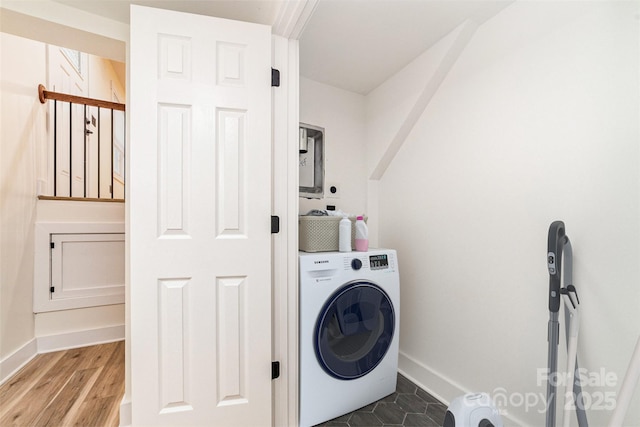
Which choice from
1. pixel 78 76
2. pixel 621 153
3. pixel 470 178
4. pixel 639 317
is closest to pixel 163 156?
pixel 470 178

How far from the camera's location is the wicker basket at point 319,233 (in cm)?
168

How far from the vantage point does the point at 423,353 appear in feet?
6.22

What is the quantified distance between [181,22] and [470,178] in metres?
1.71

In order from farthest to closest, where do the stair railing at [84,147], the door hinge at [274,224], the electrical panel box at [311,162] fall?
the stair railing at [84,147] < the electrical panel box at [311,162] < the door hinge at [274,224]

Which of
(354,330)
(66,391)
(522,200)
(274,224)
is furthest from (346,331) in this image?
(66,391)

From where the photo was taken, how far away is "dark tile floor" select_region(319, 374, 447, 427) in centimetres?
151

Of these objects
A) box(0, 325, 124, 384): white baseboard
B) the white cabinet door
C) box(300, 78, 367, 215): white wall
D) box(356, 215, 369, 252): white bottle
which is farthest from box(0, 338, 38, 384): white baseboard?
box(356, 215, 369, 252): white bottle

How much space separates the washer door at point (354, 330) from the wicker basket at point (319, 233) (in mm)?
287

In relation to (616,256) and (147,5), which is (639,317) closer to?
(616,256)

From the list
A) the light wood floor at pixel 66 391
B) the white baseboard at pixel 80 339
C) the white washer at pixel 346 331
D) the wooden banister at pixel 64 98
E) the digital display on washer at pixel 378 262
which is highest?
the wooden banister at pixel 64 98

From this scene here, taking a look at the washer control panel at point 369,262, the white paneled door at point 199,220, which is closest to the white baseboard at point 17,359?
the white paneled door at point 199,220

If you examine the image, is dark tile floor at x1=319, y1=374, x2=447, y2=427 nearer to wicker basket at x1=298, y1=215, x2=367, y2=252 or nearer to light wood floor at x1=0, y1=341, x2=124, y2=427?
wicker basket at x1=298, y1=215, x2=367, y2=252

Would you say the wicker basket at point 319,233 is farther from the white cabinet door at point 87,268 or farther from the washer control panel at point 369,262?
the white cabinet door at point 87,268

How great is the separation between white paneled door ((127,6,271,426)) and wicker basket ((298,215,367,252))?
13.2 inches
